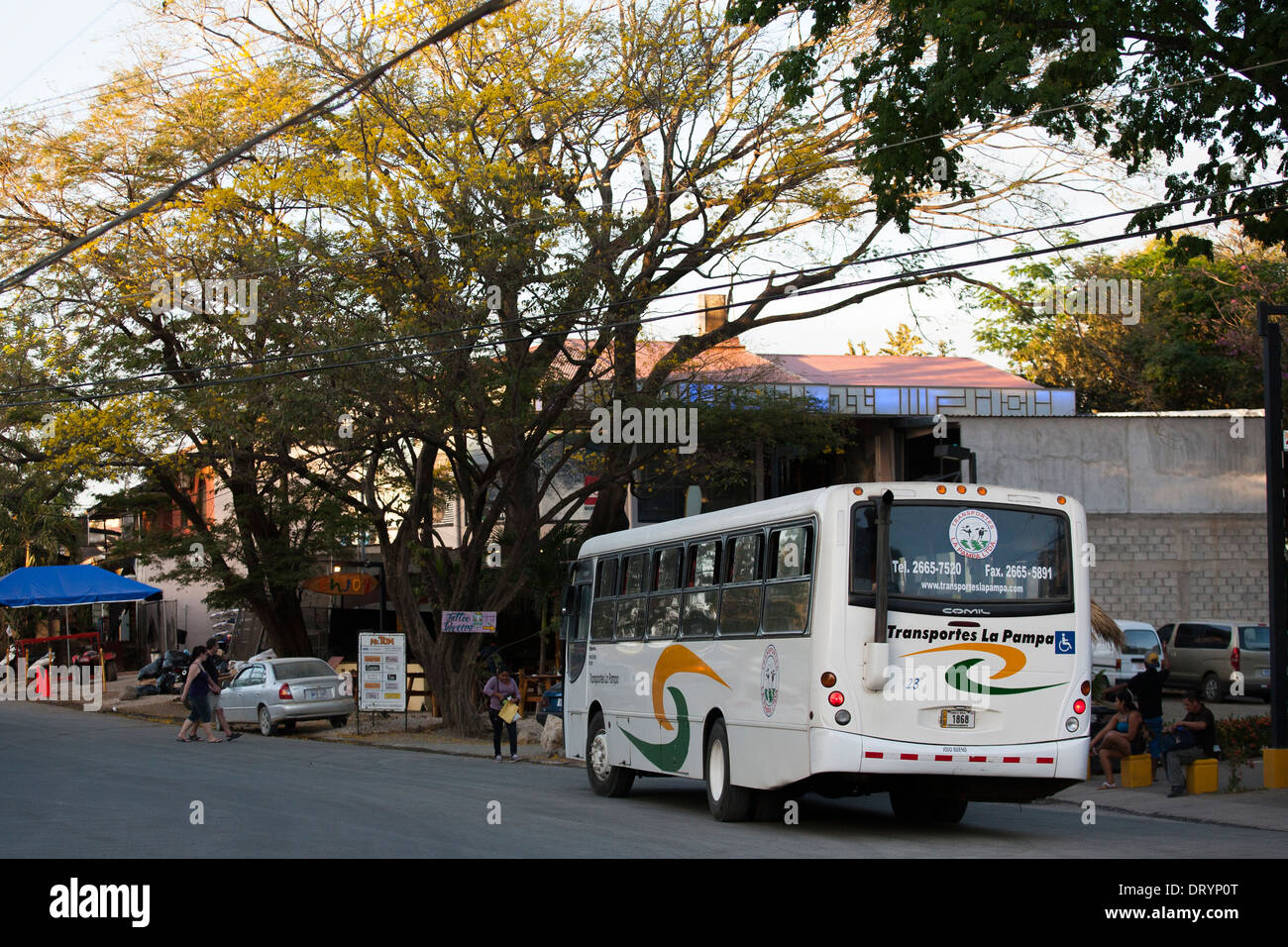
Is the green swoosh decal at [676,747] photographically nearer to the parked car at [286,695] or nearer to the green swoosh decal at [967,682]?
the green swoosh decal at [967,682]

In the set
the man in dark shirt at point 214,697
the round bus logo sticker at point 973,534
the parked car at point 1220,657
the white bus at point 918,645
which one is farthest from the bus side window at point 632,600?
the parked car at point 1220,657

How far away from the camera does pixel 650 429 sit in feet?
90.5

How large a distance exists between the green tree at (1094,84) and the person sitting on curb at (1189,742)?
19.8 ft

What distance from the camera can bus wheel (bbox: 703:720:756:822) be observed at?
14.5 m

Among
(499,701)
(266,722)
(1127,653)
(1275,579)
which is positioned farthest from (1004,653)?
(266,722)

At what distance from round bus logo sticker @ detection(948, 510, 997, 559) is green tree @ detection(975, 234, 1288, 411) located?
989 inches

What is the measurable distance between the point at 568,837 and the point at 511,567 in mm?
16463

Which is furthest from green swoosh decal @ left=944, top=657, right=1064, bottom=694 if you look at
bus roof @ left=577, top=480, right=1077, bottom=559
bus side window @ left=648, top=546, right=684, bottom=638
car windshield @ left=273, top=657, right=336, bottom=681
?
car windshield @ left=273, top=657, right=336, bottom=681

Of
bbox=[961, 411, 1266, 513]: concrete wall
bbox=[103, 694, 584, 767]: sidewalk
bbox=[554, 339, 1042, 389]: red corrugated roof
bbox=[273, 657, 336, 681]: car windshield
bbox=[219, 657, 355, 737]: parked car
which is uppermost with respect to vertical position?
bbox=[554, 339, 1042, 389]: red corrugated roof

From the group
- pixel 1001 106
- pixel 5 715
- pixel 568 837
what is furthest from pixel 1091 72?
pixel 5 715

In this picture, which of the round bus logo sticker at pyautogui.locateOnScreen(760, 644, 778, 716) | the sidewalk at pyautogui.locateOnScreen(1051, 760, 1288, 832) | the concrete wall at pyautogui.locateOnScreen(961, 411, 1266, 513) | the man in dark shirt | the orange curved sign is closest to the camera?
the round bus logo sticker at pyautogui.locateOnScreen(760, 644, 778, 716)

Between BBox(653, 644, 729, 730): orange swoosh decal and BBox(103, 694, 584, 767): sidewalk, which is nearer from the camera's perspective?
BBox(653, 644, 729, 730): orange swoosh decal

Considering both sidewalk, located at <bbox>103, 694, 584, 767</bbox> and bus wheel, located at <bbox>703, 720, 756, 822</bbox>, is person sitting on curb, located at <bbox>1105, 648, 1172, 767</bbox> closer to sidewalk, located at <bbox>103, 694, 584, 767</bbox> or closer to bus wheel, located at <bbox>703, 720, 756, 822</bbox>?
bus wheel, located at <bbox>703, 720, 756, 822</bbox>
